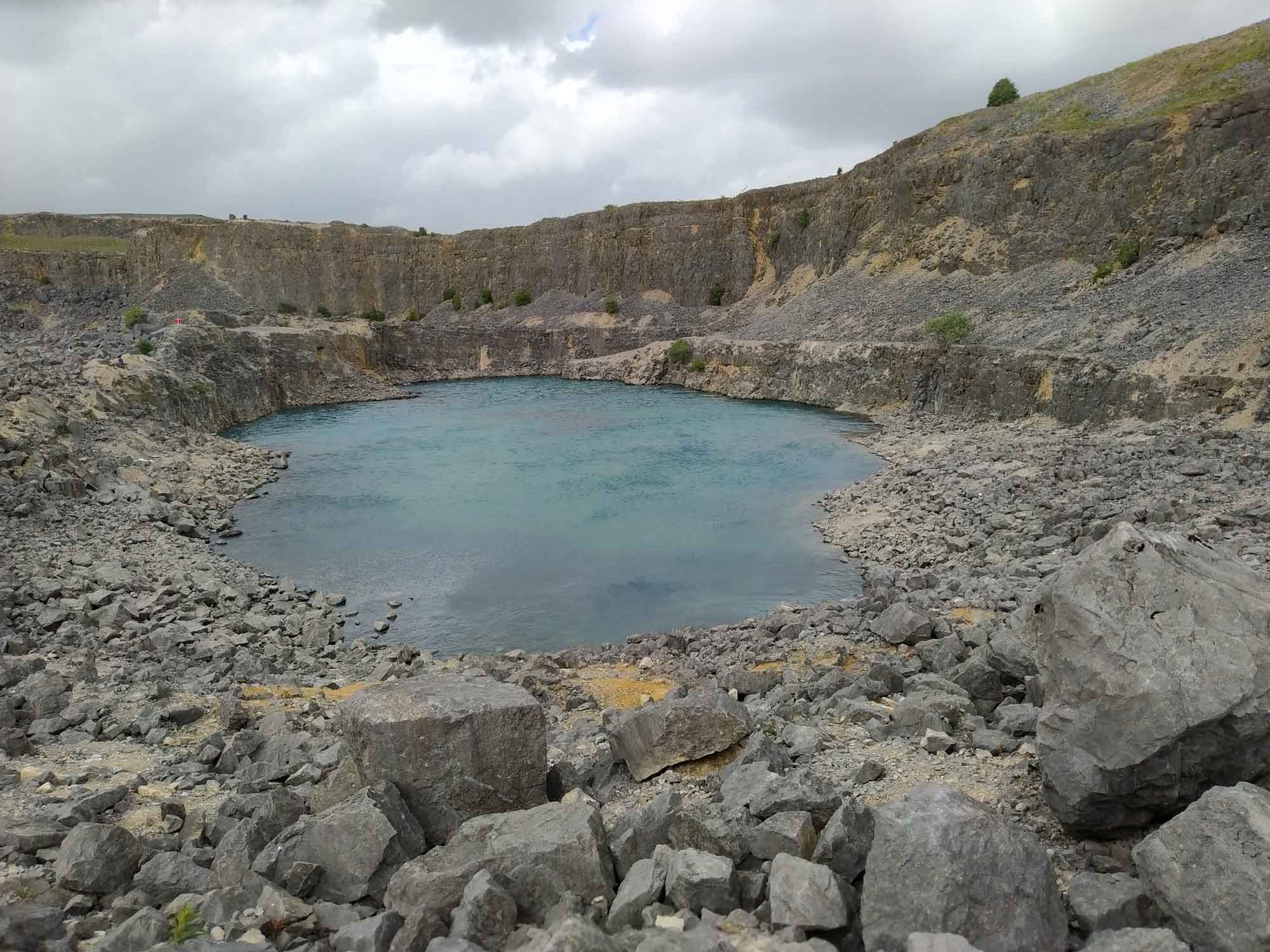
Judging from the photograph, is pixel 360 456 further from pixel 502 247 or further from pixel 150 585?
pixel 502 247

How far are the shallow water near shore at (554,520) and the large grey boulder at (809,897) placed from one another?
1251cm

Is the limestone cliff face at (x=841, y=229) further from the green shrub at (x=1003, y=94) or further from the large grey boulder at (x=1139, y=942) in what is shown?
the large grey boulder at (x=1139, y=942)

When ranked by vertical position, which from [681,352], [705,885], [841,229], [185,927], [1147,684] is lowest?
[185,927]

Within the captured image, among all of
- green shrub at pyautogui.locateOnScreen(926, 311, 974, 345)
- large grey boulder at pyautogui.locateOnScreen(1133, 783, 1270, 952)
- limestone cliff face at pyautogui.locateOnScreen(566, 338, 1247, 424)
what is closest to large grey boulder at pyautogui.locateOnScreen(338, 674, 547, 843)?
large grey boulder at pyautogui.locateOnScreen(1133, 783, 1270, 952)

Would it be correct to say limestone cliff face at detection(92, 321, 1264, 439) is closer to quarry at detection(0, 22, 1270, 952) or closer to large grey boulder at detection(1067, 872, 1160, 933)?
quarry at detection(0, 22, 1270, 952)

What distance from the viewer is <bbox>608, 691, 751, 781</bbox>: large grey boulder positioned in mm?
7219

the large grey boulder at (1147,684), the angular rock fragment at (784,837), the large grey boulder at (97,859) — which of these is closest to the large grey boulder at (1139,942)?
the large grey boulder at (1147,684)

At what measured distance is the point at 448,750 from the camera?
19.7 ft

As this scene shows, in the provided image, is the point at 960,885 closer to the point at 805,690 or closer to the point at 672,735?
the point at 672,735

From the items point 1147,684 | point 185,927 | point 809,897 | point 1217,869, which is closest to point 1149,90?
point 1147,684

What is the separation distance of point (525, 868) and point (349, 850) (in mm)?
1290

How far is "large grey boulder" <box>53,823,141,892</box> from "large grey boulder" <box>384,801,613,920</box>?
1.94 meters

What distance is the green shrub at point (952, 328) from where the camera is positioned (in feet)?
139

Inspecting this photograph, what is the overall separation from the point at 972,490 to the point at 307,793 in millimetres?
21130
